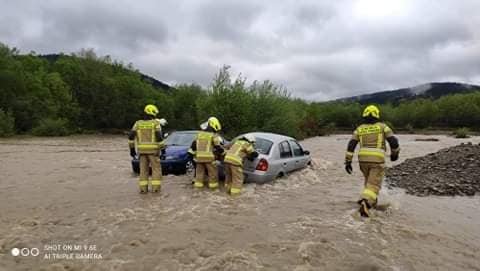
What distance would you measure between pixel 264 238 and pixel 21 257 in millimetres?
3713

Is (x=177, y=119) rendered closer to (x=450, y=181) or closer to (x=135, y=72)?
(x=135, y=72)

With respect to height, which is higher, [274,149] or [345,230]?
[274,149]

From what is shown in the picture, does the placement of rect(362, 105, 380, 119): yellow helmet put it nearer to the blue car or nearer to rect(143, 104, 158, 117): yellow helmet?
rect(143, 104, 158, 117): yellow helmet

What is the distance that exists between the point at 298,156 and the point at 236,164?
11.4ft

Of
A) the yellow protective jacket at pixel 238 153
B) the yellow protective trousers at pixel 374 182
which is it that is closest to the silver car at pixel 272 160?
the yellow protective jacket at pixel 238 153

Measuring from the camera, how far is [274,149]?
1095 centimetres

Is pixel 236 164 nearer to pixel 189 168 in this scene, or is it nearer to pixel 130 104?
pixel 189 168

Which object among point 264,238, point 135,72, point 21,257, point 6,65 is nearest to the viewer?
point 21,257

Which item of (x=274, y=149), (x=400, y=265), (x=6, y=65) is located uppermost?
(x=6, y=65)

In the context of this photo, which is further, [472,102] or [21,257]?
[472,102]

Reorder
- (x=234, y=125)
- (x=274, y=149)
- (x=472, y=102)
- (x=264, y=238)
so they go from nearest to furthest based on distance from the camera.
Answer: (x=264, y=238) → (x=274, y=149) → (x=234, y=125) → (x=472, y=102)

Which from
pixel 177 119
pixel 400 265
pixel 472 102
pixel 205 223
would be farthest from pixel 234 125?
pixel 472 102

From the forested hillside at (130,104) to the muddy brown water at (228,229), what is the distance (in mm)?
21953

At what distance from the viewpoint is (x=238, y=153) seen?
9688 mm
